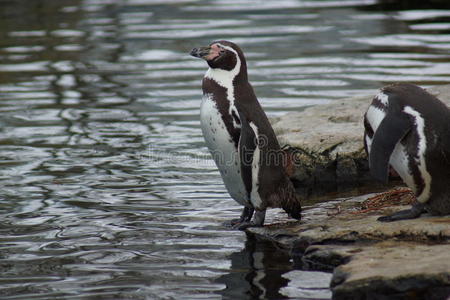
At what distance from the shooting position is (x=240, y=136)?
543 centimetres

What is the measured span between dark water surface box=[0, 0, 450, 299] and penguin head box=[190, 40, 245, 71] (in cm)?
103

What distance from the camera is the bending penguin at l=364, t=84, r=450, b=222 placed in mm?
5008

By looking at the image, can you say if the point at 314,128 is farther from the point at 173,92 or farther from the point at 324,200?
the point at 173,92

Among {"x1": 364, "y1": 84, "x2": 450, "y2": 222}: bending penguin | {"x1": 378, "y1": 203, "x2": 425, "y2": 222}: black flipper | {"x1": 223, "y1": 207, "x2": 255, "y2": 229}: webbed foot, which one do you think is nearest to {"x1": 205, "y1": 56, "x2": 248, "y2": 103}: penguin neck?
{"x1": 223, "y1": 207, "x2": 255, "y2": 229}: webbed foot

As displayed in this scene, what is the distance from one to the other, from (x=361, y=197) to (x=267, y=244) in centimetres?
114

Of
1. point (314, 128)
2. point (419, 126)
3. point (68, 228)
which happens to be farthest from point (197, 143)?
point (419, 126)

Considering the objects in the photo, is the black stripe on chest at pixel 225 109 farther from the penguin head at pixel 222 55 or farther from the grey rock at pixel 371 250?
the grey rock at pixel 371 250

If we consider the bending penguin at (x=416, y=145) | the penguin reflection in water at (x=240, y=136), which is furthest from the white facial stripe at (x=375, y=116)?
the penguin reflection in water at (x=240, y=136)

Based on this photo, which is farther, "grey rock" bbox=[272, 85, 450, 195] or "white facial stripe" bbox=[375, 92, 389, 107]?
"grey rock" bbox=[272, 85, 450, 195]

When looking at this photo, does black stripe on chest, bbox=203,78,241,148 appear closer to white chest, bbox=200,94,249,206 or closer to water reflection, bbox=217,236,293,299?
white chest, bbox=200,94,249,206

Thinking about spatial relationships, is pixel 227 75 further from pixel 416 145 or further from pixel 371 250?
pixel 371 250

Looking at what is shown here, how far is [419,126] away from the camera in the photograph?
5.04 meters

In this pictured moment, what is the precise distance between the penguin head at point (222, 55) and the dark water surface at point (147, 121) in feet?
3.39

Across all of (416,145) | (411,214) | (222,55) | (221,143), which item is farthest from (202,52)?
(411,214)
